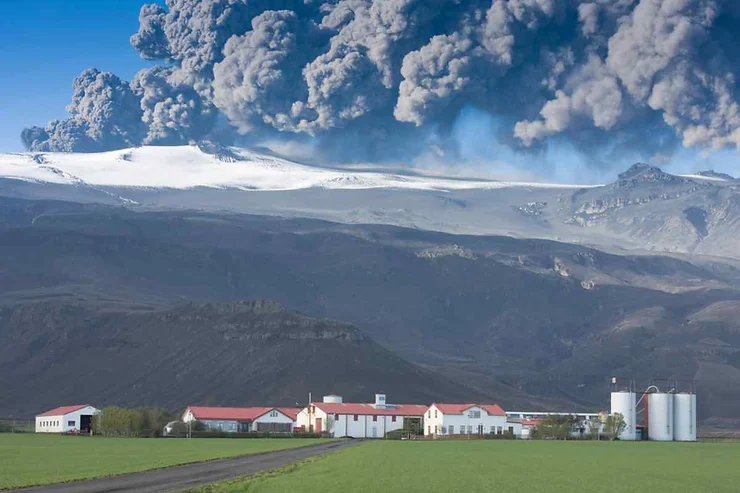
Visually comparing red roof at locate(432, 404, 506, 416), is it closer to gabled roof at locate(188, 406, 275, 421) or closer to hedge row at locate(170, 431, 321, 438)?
hedge row at locate(170, 431, 321, 438)

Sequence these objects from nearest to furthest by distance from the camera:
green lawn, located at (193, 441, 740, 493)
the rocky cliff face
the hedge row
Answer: green lawn, located at (193, 441, 740, 493), the hedge row, the rocky cliff face

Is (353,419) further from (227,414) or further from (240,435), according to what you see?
(240,435)

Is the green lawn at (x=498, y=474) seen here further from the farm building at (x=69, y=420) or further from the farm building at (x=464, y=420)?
the farm building at (x=69, y=420)

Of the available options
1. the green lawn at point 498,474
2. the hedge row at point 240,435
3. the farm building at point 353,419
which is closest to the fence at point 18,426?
the hedge row at point 240,435

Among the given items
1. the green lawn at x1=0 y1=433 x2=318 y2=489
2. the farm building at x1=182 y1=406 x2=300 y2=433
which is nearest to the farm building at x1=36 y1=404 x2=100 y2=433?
the farm building at x1=182 y1=406 x2=300 y2=433

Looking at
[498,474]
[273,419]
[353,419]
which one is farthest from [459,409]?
[498,474]

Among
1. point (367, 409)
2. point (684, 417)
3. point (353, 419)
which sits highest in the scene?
point (367, 409)
